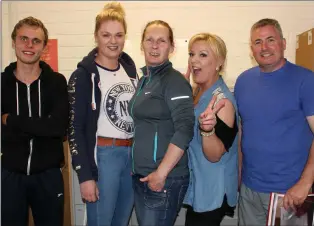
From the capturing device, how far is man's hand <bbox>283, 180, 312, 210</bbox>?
1553 millimetres

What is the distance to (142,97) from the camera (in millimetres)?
1600

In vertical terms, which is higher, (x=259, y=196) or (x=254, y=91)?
(x=254, y=91)

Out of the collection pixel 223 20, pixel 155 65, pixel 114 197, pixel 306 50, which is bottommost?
pixel 114 197

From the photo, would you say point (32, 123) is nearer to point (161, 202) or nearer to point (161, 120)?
point (161, 120)

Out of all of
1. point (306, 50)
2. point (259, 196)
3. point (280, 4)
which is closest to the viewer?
point (259, 196)

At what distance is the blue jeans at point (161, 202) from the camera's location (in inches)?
58.9

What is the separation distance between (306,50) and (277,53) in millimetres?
1310

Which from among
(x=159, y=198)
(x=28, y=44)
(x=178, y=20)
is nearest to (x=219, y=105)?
(x=159, y=198)

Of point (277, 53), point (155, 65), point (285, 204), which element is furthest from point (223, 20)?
point (285, 204)

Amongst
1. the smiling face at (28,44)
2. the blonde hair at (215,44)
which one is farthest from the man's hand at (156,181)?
the smiling face at (28,44)

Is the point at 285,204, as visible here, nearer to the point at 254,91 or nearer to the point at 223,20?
the point at 254,91

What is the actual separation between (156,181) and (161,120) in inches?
11.6

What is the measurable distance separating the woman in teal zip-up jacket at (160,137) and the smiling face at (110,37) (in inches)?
9.3

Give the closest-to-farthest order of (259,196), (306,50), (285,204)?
1. (285,204)
2. (259,196)
3. (306,50)
